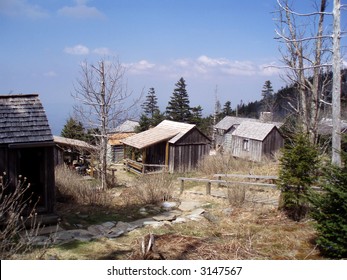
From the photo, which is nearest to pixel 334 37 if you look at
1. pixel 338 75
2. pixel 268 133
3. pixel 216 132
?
pixel 338 75

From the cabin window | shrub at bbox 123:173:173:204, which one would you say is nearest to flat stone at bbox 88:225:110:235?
shrub at bbox 123:173:173:204

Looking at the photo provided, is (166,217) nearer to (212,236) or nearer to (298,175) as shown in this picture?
(212,236)

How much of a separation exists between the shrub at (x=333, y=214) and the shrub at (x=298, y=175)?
240 cm

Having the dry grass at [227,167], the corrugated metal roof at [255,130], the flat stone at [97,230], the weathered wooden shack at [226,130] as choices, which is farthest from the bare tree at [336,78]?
the weathered wooden shack at [226,130]

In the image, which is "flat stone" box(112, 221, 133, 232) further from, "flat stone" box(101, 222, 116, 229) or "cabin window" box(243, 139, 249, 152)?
"cabin window" box(243, 139, 249, 152)

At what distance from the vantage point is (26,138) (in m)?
9.66

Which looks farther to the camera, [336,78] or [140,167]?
[140,167]

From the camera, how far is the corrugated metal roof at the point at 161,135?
2848cm

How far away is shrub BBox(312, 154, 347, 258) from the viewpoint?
6.22 meters

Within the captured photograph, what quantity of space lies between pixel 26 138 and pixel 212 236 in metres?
5.96

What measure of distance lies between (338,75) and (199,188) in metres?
8.92

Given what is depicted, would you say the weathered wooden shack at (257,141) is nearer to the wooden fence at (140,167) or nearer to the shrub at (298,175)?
the wooden fence at (140,167)

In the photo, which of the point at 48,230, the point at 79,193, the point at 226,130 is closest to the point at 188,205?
the point at 79,193

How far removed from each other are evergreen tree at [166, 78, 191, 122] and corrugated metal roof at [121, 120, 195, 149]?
21729mm
